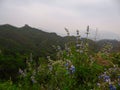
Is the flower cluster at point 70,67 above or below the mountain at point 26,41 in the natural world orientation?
above

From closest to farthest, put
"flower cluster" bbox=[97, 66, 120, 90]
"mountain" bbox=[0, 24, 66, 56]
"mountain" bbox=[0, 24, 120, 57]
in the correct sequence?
1. "flower cluster" bbox=[97, 66, 120, 90]
2. "mountain" bbox=[0, 24, 120, 57]
3. "mountain" bbox=[0, 24, 66, 56]

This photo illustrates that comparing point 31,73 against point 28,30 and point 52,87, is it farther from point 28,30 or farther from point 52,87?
point 28,30

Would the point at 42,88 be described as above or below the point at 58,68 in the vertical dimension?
below

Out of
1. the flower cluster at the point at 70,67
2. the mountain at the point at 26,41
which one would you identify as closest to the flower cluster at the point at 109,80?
the flower cluster at the point at 70,67

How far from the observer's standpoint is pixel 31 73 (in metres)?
6.60

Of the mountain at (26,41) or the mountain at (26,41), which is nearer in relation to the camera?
the mountain at (26,41)

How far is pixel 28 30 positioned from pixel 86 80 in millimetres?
153441

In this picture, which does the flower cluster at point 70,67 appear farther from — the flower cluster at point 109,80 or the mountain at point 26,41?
the mountain at point 26,41

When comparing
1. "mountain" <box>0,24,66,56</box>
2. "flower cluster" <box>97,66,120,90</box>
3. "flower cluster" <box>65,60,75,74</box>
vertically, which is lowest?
"mountain" <box>0,24,66,56</box>

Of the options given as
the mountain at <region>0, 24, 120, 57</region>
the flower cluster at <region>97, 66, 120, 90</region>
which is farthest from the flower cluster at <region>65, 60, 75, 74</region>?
the mountain at <region>0, 24, 120, 57</region>

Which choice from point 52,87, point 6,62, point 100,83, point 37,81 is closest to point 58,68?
point 52,87

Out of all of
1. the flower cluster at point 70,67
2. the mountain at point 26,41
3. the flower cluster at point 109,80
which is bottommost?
the mountain at point 26,41

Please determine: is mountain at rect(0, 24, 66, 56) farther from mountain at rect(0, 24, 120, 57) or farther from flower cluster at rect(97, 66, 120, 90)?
flower cluster at rect(97, 66, 120, 90)

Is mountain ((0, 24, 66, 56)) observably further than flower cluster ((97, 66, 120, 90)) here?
Yes
